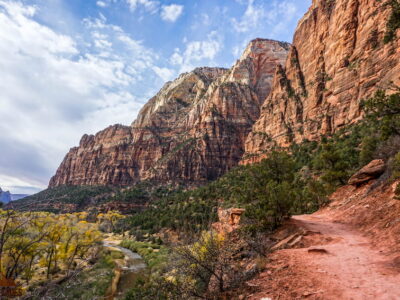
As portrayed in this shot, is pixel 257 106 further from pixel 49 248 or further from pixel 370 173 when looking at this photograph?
pixel 49 248

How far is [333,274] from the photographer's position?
5566mm

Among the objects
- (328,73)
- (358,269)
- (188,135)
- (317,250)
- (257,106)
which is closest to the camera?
(358,269)

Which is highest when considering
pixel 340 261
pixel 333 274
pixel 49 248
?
pixel 340 261

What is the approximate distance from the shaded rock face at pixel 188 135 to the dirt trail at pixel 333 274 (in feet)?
307

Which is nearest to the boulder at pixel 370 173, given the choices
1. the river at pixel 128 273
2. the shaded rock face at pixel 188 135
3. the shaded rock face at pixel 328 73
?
the shaded rock face at pixel 328 73

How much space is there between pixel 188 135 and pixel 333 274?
115 metres

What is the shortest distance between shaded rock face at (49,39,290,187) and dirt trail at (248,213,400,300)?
93532 mm

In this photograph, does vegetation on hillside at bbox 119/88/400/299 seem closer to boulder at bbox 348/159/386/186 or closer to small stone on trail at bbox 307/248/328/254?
boulder at bbox 348/159/386/186

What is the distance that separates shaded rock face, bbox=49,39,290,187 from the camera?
4234 inches

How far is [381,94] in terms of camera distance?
941 cm

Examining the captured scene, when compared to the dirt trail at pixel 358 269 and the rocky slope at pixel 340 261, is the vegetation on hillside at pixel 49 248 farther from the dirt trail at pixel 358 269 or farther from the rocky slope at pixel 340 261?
the dirt trail at pixel 358 269

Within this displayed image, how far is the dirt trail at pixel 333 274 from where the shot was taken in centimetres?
461

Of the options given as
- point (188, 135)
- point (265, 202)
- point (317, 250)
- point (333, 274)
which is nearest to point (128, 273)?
point (265, 202)

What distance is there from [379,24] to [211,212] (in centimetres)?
4936
